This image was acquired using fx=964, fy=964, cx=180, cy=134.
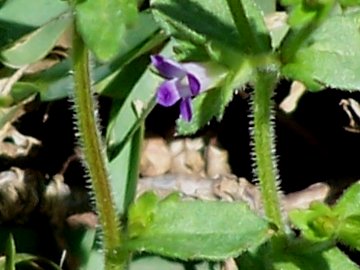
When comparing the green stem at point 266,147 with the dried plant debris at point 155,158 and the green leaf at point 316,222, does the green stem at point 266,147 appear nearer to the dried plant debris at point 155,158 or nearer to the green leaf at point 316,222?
the green leaf at point 316,222

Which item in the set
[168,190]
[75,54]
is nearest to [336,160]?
[168,190]

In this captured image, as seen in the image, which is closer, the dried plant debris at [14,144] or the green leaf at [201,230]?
the green leaf at [201,230]

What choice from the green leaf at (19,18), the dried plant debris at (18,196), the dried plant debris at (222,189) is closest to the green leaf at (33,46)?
the green leaf at (19,18)

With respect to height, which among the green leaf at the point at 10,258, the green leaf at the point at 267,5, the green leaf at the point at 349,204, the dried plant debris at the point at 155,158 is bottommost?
the dried plant debris at the point at 155,158

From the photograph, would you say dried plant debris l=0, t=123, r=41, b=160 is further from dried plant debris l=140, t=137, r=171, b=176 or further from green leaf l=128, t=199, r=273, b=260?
green leaf l=128, t=199, r=273, b=260

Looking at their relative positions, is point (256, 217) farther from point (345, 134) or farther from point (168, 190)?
point (345, 134)

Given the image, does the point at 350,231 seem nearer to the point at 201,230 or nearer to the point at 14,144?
the point at 201,230

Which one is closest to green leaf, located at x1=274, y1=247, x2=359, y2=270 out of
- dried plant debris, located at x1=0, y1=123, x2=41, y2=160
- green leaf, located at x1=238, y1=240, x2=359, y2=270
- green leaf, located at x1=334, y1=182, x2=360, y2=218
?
green leaf, located at x1=238, y1=240, x2=359, y2=270

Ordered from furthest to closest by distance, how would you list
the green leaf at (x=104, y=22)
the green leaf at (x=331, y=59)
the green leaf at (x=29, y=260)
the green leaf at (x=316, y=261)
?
the green leaf at (x=29, y=260) → the green leaf at (x=316, y=261) → the green leaf at (x=331, y=59) → the green leaf at (x=104, y=22)
